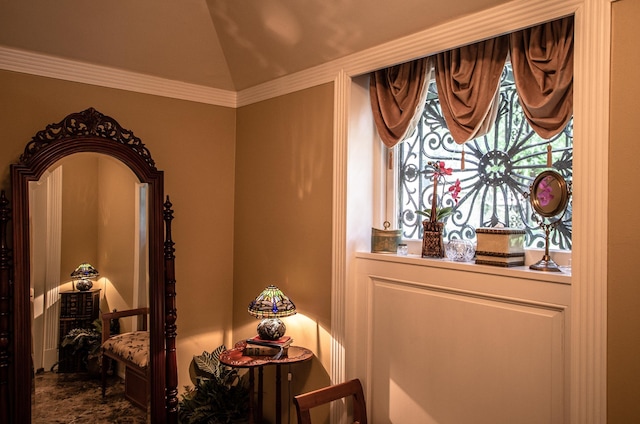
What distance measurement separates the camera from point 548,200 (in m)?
2.11

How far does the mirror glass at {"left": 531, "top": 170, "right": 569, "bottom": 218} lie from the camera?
206 centimetres

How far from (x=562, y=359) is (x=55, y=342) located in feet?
8.51

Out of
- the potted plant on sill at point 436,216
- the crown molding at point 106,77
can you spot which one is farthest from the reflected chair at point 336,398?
the crown molding at point 106,77

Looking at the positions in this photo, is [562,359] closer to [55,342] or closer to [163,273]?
[163,273]

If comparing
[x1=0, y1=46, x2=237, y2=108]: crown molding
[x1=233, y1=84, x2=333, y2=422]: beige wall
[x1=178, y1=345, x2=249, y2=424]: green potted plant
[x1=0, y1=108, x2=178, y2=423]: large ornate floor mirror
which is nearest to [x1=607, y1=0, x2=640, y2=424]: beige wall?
[x1=233, y1=84, x2=333, y2=422]: beige wall

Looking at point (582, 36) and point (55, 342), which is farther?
point (55, 342)

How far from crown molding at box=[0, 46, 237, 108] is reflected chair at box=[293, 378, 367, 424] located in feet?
7.11

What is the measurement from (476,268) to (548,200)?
16.5 inches

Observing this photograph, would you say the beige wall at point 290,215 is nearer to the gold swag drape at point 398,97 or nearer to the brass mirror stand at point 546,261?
the gold swag drape at point 398,97

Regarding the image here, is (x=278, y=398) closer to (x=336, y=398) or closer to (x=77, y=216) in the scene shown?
(x=336, y=398)

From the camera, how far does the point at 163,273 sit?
3285 millimetres

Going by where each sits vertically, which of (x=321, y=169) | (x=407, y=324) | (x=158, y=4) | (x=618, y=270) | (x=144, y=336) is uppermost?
(x=158, y=4)

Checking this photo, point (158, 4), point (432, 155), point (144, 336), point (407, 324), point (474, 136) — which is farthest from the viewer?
point (144, 336)

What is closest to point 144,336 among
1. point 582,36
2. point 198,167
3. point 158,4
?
point 198,167
